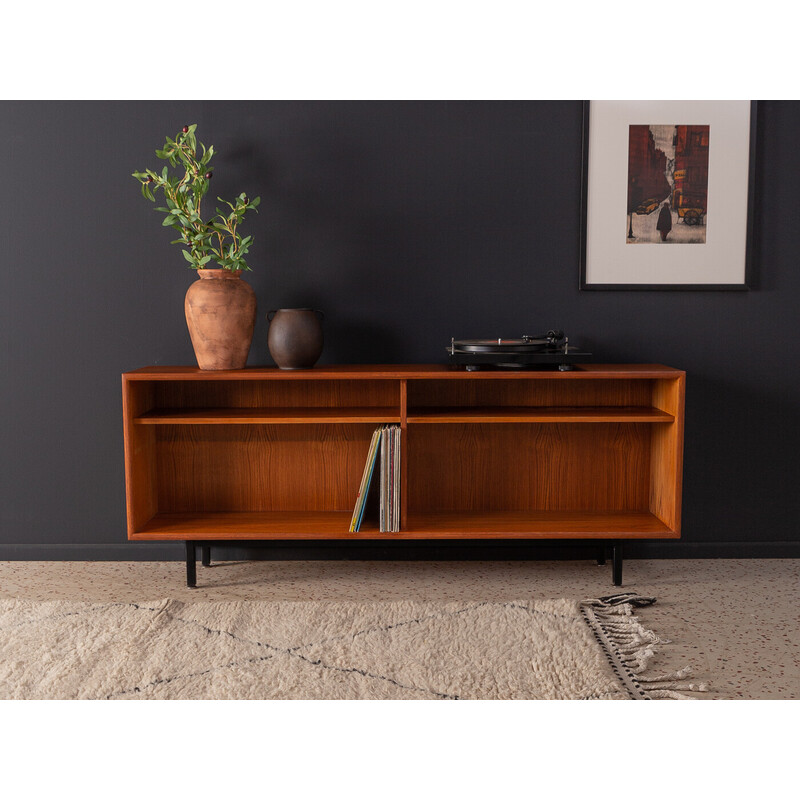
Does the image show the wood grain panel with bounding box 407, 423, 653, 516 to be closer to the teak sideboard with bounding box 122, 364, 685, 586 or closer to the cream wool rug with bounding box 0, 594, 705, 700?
the teak sideboard with bounding box 122, 364, 685, 586

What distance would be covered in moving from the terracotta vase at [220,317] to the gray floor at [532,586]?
79cm

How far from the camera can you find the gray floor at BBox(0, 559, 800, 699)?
2.22 metres

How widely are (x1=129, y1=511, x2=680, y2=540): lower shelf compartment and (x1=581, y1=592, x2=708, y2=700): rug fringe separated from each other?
0.23 meters

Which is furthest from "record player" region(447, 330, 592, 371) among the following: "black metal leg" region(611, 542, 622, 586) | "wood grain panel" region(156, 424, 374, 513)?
"black metal leg" region(611, 542, 622, 586)

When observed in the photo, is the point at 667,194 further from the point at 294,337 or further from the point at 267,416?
the point at 267,416

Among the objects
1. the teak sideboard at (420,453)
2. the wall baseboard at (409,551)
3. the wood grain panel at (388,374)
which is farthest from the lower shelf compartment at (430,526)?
the wood grain panel at (388,374)

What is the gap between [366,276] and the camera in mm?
2887

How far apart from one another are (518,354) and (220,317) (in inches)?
40.1

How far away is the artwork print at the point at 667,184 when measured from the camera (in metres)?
2.81

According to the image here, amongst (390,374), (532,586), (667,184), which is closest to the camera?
(390,374)

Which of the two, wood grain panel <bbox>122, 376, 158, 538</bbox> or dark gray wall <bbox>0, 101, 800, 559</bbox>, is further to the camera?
dark gray wall <bbox>0, 101, 800, 559</bbox>

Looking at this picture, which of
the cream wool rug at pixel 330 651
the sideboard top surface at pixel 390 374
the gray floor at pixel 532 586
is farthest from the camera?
the sideboard top surface at pixel 390 374

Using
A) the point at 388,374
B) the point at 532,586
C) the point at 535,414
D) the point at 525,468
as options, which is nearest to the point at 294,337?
the point at 388,374

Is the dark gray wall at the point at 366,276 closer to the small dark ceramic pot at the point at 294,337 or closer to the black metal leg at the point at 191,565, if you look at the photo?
the small dark ceramic pot at the point at 294,337
